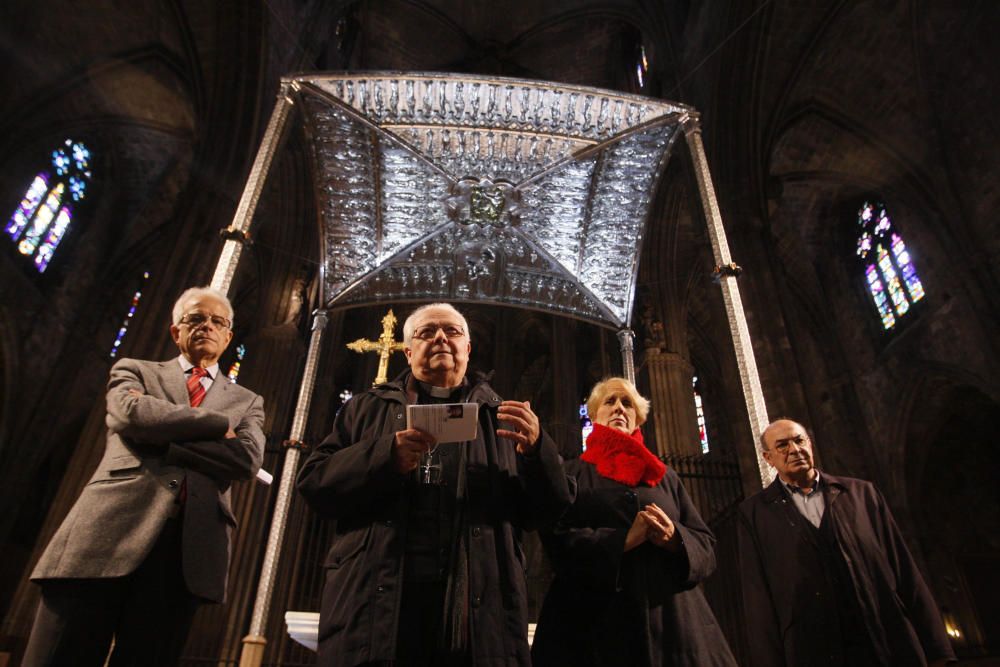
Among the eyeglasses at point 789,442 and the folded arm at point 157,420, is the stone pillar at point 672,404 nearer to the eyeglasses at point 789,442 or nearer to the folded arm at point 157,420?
the eyeglasses at point 789,442

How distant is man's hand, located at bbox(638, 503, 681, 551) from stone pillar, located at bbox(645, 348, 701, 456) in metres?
7.97

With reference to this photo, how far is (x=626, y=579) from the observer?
6.37ft

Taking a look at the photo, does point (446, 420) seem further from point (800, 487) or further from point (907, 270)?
point (907, 270)

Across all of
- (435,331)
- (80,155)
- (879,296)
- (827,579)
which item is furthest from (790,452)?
(80,155)

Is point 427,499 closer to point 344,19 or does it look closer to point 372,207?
point 372,207

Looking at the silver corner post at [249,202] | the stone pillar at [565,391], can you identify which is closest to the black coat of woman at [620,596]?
the silver corner post at [249,202]

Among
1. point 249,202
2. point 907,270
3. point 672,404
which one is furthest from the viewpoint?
point 907,270

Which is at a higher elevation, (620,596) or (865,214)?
(865,214)

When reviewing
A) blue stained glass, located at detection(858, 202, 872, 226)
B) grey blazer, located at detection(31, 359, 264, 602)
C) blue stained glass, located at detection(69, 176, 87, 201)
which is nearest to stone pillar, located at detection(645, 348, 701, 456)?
blue stained glass, located at detection(858, 202, 872, 226)

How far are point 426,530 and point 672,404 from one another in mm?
A: 9436

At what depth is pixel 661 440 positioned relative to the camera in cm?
982

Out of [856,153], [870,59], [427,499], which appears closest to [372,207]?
[427,499]

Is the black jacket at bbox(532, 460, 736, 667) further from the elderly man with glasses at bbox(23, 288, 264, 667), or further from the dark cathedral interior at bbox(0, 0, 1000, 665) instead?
the dark cathedral interior at bbox(0, 0, 1000, 665)

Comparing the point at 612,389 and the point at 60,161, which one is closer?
the point at 612,389
